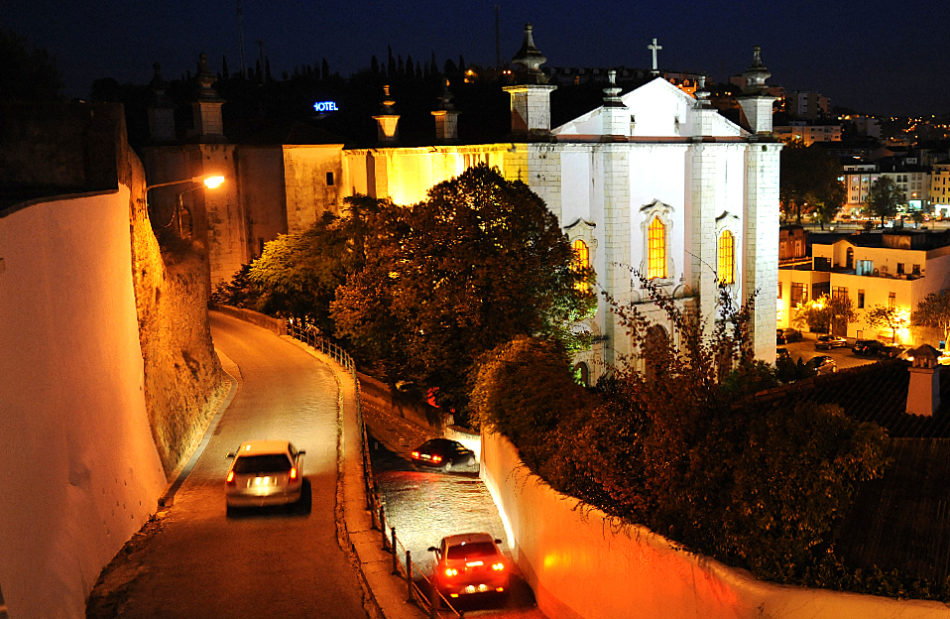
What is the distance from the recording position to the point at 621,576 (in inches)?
577

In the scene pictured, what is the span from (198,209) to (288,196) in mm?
4979

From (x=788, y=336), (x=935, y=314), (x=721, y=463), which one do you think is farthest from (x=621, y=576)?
(x=788, y=336)

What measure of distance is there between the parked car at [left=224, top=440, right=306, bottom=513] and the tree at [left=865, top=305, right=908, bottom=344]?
1941 inches

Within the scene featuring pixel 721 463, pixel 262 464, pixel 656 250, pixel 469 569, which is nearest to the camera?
pixel 721 463

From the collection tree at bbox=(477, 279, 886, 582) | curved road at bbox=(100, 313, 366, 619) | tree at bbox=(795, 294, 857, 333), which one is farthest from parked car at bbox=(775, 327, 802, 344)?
tree at bbox=(477, 279, 886, 582)

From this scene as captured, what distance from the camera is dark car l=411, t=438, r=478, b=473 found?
25.8 m

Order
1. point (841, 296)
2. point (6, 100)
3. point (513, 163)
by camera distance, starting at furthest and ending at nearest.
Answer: point (841, 296)
point (513, 163)
point (6, 100)

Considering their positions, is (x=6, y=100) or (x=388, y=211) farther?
(x=388, y=211)

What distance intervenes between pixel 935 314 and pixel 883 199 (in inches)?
2906

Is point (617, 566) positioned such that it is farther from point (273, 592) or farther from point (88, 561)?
point (88, 561)

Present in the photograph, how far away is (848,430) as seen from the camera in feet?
42.3

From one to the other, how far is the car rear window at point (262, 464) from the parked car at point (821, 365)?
2816 cm

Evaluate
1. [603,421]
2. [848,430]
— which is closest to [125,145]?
[603,421]

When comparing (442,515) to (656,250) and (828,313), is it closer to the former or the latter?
(656,250)
